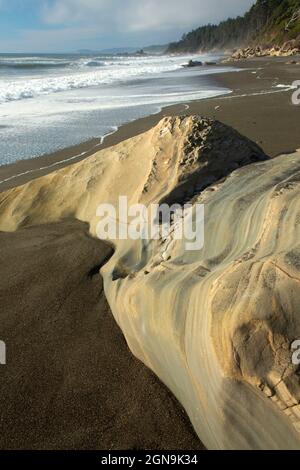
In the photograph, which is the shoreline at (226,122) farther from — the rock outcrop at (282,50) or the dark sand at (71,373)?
the rock outcrop at (282,50)

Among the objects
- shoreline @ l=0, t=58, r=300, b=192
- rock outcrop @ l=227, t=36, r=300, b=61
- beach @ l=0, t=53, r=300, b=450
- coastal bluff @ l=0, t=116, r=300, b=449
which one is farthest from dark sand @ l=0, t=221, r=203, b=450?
rock outcrop @ l=227, t=36, r=300, b=61

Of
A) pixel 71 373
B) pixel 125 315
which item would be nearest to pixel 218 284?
pixel 125 315

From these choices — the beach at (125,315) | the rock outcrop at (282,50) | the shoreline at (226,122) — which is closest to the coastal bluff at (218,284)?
the beach at (125,315)

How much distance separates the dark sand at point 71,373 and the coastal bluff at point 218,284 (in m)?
0.11

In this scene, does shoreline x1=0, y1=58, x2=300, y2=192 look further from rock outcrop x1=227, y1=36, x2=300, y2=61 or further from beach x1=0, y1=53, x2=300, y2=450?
rock outcrop x1=227, y1=36, x2=300, y2=61

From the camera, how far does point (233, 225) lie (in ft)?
7.55

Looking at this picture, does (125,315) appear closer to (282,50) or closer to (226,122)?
(226,122)

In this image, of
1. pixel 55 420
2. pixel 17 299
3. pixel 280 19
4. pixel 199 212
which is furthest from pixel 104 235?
pixel 280 19

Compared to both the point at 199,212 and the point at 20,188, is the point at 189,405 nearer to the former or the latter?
the point at 199,212

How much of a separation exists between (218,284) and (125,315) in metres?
0.85

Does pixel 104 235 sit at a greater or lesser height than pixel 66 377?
greater

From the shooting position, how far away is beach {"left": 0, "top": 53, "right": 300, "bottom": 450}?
1828 mm

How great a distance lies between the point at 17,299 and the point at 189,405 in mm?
1484

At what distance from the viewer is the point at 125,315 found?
2465 mm
